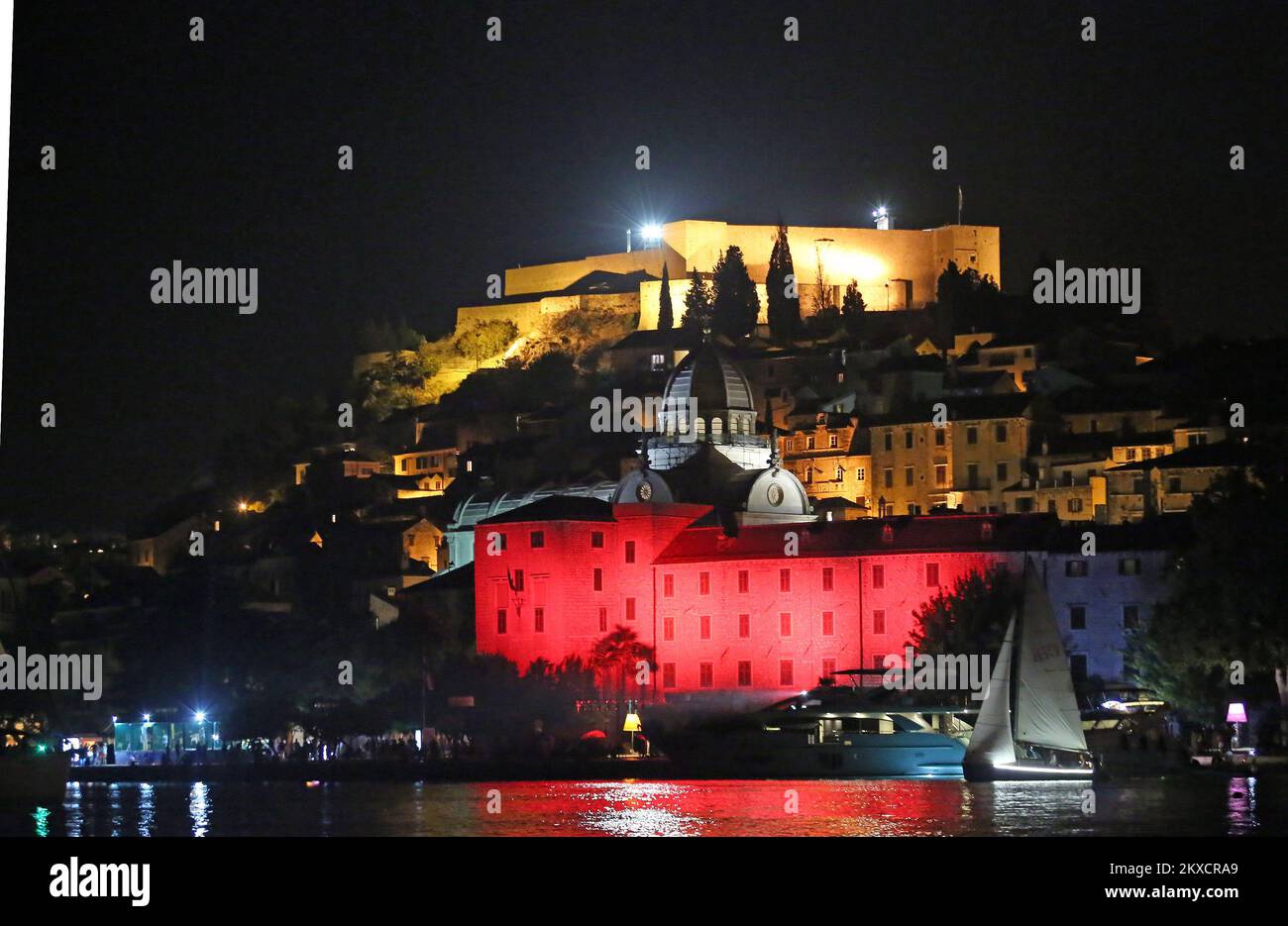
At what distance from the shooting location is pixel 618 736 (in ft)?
199

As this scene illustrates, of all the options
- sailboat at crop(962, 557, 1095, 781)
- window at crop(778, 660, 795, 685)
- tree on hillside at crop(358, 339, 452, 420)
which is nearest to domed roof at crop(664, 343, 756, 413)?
window at crop(778, 660, 795, 685)

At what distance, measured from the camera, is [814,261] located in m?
114

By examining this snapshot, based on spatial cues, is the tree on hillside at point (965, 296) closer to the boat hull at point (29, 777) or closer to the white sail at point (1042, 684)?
the white sail at point (1042, 684)

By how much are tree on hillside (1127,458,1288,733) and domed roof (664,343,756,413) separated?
23.2 m

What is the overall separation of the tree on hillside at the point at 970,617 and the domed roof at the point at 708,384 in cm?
1393

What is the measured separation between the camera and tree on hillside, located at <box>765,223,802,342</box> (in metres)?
107

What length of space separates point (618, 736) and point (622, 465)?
30.2 metres

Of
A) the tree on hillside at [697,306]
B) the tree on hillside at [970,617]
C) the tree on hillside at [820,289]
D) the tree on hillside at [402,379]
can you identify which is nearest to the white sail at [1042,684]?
the tree on hillside at [970,617]

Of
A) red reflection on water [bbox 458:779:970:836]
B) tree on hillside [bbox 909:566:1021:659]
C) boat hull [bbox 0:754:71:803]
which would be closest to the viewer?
red reflection on water [bbox 458:779:970:836]

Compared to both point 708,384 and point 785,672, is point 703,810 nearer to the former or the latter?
point 785,672

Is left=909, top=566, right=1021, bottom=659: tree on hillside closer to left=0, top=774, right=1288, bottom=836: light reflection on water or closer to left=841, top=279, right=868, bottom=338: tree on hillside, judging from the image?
left=0, top=774, right=1288, bottom=836: light reflection on water
